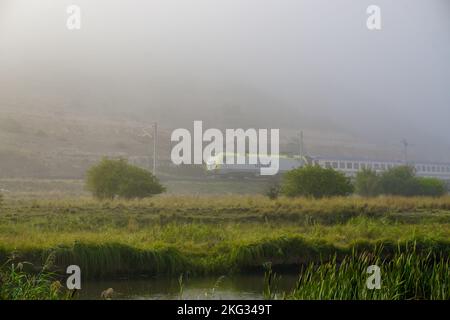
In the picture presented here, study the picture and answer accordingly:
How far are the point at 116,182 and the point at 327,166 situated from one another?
39.0 ft

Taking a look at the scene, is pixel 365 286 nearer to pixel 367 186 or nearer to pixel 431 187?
pixel 367 186

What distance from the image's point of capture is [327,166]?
116ft

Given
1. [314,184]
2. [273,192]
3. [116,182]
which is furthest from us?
[273,192]

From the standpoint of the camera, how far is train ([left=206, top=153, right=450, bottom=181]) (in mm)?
37312

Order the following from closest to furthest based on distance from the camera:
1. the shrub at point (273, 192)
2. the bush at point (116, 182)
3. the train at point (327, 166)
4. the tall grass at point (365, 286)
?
the tall grass at point (365, 286)
the bush at point (116, 182)
the shrub at point (273, 192)
the train at point (327, 166)

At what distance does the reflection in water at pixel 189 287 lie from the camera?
13891mm

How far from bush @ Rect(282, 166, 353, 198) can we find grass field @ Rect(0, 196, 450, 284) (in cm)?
219

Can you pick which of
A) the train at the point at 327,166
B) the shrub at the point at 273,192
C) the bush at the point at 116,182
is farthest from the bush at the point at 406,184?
the bush at the point at 116,182

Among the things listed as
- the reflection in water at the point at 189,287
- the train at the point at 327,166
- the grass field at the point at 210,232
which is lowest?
the reflection in water at the point at 189,287

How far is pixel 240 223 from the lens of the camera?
77.3ft

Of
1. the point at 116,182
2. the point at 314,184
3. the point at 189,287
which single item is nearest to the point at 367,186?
the point at 314,184

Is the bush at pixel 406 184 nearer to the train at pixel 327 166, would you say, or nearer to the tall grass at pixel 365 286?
the train at pixel 327 166

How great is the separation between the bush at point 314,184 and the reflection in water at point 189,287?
45.1ft

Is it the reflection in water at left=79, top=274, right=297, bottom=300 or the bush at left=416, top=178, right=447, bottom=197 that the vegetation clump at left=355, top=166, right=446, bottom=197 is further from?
the reflection in water at left=79, top=274, right=297, bottom=300
